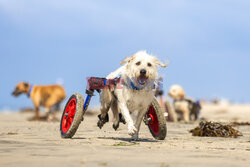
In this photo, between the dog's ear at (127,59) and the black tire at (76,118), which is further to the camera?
the black tire at (76,118)

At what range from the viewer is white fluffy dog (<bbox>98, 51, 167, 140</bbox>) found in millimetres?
6652

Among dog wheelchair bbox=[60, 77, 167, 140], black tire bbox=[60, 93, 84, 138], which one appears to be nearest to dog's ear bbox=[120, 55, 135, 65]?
dog wheelchair bbox=[60, 77, 167, 140]

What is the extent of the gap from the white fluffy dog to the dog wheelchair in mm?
203

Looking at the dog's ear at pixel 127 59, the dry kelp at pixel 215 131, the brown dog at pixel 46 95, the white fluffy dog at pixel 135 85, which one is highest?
the brown dog at pixel 46 95

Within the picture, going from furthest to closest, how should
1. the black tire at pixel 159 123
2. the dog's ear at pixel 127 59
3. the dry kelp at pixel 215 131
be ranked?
the dry kelp at pixel 215 131
the black tire at pixel 159 123
the dog's ear at pixel 127 59

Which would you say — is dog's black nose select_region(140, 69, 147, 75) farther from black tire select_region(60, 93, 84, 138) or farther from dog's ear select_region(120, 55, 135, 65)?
black tire select_region(60, 93, 84, 138)

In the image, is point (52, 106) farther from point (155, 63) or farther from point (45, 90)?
point (155, 63)

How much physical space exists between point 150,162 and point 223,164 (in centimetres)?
69

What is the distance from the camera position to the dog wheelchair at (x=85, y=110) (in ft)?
23.7

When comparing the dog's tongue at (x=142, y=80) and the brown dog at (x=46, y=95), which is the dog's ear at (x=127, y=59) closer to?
the dog's tongue at (x=142, y=80)

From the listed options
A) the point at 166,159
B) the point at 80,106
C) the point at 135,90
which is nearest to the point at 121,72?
the point at 135,90

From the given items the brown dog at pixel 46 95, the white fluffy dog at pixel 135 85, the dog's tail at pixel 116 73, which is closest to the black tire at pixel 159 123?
the white fluffy dog at pixel 135 85

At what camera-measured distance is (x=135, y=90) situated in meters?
6.94

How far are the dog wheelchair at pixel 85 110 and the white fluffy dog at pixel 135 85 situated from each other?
203 millimetres
